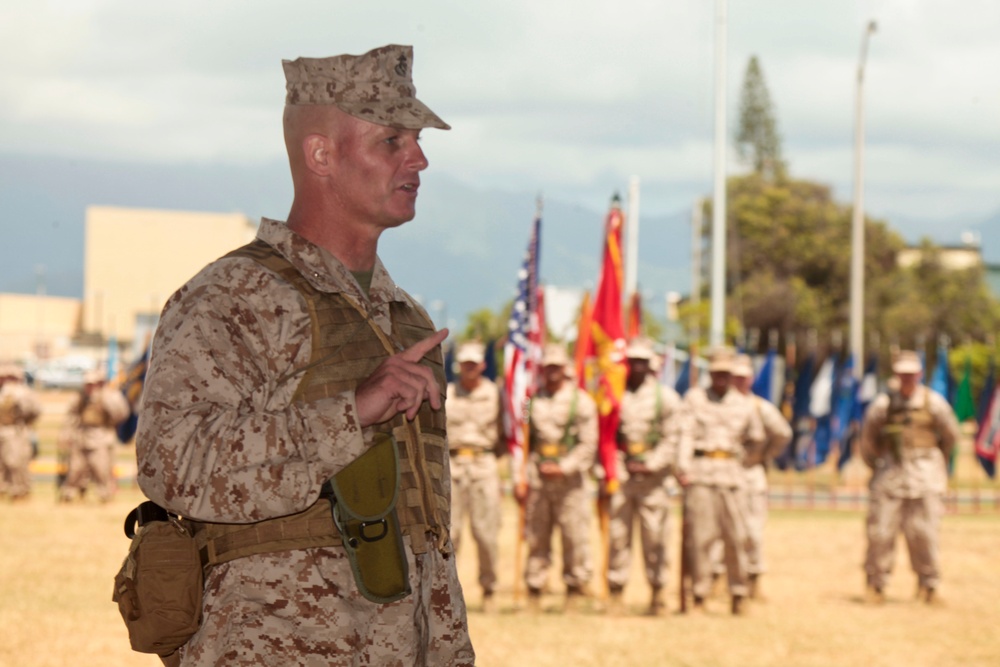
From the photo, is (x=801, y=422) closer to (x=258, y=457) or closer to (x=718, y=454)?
(x=718, y=454)

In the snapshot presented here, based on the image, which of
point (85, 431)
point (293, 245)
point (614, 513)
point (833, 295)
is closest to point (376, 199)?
point (293, 245)

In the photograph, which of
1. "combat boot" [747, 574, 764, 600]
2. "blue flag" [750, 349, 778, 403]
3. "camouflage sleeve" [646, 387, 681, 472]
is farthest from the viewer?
"blue flag" [750, 349, 778, 403]

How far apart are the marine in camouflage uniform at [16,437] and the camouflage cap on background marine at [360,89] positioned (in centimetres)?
2317

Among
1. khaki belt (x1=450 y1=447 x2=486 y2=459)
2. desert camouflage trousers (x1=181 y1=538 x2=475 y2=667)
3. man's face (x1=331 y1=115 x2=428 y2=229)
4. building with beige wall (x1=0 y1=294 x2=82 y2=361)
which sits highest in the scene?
building with beige wall (x1=0 y1=294 x2=82 y2=361)

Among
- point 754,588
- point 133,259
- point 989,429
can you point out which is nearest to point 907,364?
point 754,588

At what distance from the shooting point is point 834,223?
236 ft

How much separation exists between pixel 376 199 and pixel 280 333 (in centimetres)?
39

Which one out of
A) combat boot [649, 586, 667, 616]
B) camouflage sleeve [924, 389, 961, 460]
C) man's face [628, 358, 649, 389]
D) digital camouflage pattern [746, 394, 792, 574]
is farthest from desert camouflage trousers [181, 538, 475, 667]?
camouflage sleeve [924, 389, 961, 460]

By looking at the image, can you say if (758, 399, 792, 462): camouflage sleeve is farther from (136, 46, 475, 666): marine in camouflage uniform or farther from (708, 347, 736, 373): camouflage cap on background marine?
(136, 46, 475, 666): marine in camouflage uniform

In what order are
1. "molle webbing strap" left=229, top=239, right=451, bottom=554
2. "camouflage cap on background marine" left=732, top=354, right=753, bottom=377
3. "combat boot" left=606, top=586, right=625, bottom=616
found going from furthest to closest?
"camouflage cap on background marine" left=732, top=354, right=753, bottom=377 → "combat boot" left=606, top=586, right=625, bottom=616 → "molle webbing strap" left=229, top=239, right=451, bottom=554

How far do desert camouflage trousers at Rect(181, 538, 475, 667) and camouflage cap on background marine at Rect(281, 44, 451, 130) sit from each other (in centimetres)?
93

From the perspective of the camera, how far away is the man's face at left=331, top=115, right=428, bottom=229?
3.60 meters

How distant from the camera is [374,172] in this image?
3.61m

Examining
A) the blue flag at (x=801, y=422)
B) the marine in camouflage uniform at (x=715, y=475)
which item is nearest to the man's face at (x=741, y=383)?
the marine in camouflage uniform at (x=715, y=475)
